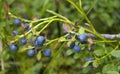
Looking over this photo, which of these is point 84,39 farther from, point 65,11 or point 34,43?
point 65,11

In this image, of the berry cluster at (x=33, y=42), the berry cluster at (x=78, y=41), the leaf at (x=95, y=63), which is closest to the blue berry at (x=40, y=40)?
the berry cluster at (x=33, y=42)

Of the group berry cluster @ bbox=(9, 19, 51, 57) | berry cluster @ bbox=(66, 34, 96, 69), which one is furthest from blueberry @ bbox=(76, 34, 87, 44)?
berry cluster @ bbox=(9, 19, 51, 57)

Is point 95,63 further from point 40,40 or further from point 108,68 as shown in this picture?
point 40,40

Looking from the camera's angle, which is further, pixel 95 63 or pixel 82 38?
pixel 95 63

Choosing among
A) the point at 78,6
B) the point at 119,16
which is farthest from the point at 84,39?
the point at 119,16

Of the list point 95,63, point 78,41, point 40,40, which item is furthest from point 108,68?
point 40,40

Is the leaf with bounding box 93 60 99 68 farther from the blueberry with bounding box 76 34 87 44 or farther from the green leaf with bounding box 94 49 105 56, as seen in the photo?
the blueberry with bounding box 76 34 87 44

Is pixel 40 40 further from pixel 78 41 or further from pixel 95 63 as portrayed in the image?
pixel 95 63

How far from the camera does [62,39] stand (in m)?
1.44

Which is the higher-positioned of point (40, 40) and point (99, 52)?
point (40, 40)

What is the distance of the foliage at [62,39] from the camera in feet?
4.81

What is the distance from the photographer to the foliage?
4.81ft

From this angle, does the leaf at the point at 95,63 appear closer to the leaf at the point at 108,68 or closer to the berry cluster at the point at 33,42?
the leaf at the point at 108,68

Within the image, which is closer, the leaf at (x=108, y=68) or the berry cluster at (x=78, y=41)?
the berry cluster at (x=78, y=41)
